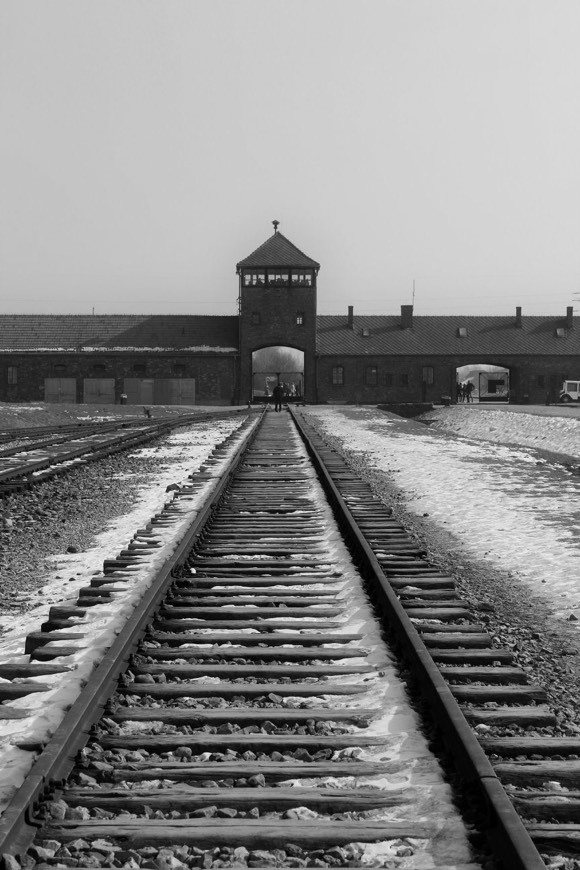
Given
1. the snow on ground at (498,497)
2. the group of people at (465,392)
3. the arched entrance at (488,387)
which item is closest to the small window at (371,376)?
the arched entrance at (488,387)

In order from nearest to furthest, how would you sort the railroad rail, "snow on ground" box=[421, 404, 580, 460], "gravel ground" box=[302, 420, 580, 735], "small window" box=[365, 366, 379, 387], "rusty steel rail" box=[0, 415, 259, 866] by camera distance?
"rusty steel rail" box=[0, 415, 259, 866] < "gravel ground" box=[302, 420, 580, 735] < the railroad rail < "snow on ground" box=[421, 404, 580, 460] < "small window" box=[365, 366, 379, 387]

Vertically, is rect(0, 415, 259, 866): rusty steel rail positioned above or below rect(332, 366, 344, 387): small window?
below

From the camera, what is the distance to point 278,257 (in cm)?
5941

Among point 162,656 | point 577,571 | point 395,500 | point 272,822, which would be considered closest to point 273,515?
point 395,500

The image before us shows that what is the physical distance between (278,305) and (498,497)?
4744cm

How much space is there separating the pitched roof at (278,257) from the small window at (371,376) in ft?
24.5

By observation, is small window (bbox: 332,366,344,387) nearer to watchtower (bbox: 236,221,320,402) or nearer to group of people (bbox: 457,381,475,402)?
watchtower (bbox: 236,221,320,402)

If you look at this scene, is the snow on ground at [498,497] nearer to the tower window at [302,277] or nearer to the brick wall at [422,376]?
the brick wall at [422,376]

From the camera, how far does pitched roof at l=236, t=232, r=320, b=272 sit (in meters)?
58.9

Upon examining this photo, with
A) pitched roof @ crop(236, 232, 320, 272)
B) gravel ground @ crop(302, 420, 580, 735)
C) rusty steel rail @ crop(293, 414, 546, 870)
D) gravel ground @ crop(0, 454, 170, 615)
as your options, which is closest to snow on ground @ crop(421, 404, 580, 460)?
gravel ground @ crop(0, 454, 170, 615)

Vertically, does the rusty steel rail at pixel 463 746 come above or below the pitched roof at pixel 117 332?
below

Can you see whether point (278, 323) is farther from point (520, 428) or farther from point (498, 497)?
point (498, 497)

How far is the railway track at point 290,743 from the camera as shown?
2.73m

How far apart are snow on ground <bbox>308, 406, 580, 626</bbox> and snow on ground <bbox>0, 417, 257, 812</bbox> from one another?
2672 mm
